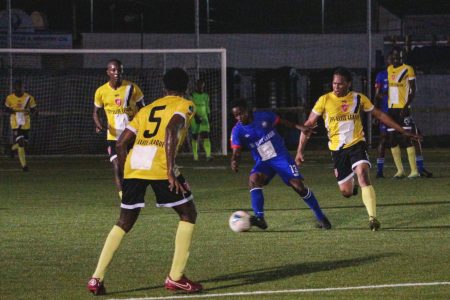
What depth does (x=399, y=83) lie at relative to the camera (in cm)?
2136

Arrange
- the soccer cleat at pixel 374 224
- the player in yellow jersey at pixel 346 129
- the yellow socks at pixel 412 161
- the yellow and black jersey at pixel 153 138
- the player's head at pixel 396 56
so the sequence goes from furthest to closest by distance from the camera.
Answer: the yellow socks at pixel 412 161, the player's head at pixel 396 56, the player in yellow jersey at pixel 346 129, the soccer cleat at pixel 374 224, the yellow and black jersey at pixel 153 138

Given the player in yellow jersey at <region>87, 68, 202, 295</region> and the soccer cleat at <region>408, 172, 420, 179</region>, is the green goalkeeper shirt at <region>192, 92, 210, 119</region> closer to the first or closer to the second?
the soccer cleat at <region>408, 172, 420, 179</region>

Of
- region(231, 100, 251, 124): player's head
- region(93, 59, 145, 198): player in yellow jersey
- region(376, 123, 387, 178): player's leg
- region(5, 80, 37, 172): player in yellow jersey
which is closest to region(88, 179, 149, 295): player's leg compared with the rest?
region(231, 100, 251, 124): player's head

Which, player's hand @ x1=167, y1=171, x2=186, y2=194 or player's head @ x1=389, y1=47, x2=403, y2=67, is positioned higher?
player's head @ x1=389, y1=47, x2=403, y2=67

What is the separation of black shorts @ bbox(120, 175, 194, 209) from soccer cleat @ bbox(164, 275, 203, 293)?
0.69m

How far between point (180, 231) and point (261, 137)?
438 centimetres

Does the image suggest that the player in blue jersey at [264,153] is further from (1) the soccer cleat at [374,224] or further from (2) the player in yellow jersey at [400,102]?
(2) the player in yellow jersey at [400,102]

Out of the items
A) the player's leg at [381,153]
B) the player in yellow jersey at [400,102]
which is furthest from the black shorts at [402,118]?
the player's leg at [381,153]

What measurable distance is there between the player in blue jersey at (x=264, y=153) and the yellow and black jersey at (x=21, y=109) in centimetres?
1276

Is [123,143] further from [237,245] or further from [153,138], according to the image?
[237,245]

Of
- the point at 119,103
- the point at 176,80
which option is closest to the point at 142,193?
the point at 176,80

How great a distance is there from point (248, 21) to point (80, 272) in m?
37.6

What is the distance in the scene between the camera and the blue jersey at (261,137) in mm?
13648

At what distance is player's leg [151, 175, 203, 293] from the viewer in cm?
931
